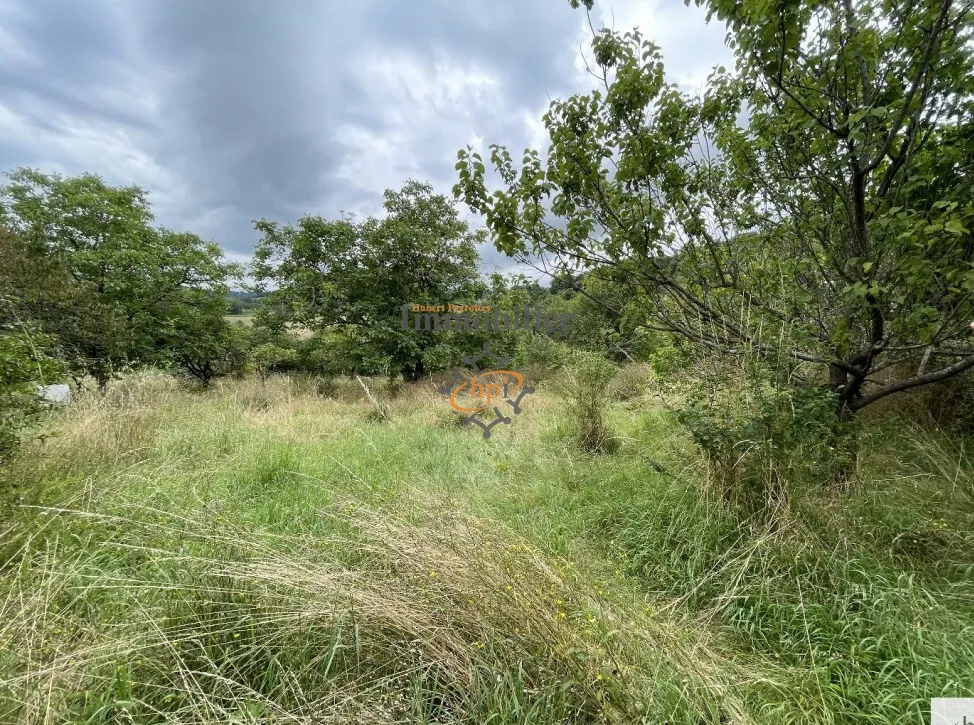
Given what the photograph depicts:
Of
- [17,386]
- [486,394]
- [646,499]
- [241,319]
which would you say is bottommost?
[646,499]

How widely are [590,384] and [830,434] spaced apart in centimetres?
246

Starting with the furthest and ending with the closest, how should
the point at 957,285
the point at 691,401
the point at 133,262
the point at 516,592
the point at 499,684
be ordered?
1. the point at 133,262
2. the point at 691,401
3. the point at 957,285
4. the point at 516,592
5. the point at 499,684

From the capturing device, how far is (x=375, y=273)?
29.6 ft

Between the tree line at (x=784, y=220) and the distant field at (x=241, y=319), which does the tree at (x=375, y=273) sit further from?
the tree line at (x=784, y=220)

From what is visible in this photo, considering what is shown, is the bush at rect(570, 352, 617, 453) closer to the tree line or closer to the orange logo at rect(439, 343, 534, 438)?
the tree line

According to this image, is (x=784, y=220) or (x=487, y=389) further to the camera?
(x=487, y=389)

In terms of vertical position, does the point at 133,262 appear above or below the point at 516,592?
above

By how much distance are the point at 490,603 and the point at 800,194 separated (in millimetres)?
3510

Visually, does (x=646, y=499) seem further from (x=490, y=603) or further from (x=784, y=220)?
(x=784, y=220)

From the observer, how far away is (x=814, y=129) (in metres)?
2.21

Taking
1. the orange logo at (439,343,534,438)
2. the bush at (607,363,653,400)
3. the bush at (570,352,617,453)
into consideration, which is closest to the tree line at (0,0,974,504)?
the bush at (570,352,617,453)

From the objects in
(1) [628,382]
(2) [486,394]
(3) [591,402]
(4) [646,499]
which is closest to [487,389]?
(2) [486,394]

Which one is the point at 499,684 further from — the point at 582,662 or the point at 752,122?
the point at 752,122

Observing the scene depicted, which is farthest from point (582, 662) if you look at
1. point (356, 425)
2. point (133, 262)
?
point (133, 262)
